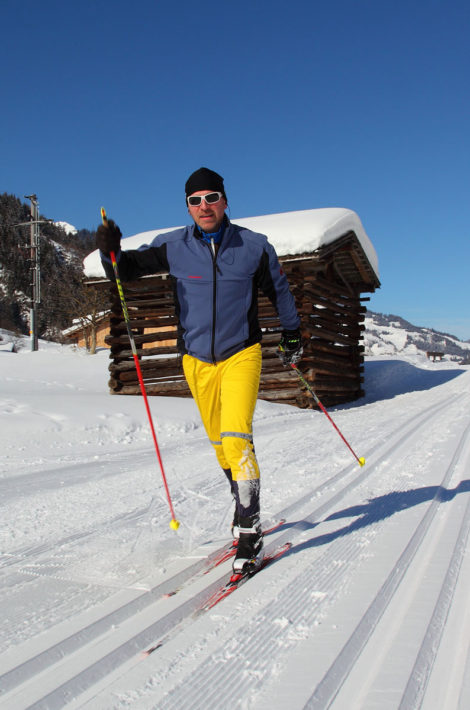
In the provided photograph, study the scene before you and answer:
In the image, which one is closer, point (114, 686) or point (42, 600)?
point (114, 686)

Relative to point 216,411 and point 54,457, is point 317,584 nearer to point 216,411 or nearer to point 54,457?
point 216,411

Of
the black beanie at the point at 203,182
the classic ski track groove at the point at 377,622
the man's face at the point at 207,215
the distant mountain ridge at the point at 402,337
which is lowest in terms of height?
the classic ski track groove at the point at 377,622

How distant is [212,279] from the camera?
2.76 meters

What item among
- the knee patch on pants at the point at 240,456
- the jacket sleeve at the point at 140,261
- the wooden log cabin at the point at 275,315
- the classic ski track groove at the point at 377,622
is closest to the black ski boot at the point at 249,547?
the knee patch on pants at the point at 240,456

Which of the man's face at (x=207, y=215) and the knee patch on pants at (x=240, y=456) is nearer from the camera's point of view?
the knee patch on pants at (x=240, y=456)

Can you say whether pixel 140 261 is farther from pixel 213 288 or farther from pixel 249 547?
pixel 249 547

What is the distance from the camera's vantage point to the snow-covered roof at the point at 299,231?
10.5 m

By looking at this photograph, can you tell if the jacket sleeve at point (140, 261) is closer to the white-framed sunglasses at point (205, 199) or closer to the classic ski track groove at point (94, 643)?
the white-framed sunglasses at point (205, 199)

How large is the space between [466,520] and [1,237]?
6836 cm

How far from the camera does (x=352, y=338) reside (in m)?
15.1

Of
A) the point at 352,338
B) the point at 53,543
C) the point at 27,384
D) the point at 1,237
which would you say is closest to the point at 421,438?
the point at 53,543

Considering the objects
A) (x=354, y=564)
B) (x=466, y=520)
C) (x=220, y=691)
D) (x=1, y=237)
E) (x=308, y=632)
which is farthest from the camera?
(x=1, y=237)

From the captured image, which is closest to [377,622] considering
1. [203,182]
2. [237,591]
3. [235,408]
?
[237,591]

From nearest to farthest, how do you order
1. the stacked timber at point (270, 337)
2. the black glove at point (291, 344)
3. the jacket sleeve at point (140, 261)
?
the jacket sleeve at point (140, 261) → the black glove at point (291, 344) → the stacked timber at point (270, 337)
